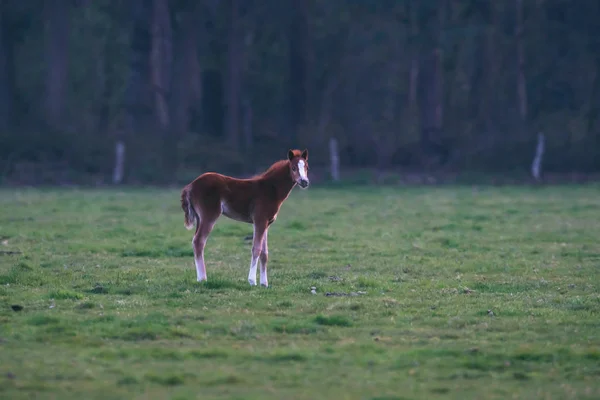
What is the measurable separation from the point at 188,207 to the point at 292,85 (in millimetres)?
40387

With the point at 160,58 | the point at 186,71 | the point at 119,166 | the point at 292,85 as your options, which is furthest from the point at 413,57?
the point at 119,166

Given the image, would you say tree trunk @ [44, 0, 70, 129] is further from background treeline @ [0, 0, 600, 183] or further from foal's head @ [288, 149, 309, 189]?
foal's head @ [288, 149, 309, 189]

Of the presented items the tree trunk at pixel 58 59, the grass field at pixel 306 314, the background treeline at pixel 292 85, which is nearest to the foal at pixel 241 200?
the grass field at pixel 306 314

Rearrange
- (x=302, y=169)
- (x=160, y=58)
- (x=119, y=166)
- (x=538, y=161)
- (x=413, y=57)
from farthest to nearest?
(x=413, y=57), (x=160, y=58), (x=538, y=161), (x=119, y=166), (x=302, y=169)

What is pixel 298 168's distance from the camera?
14.2 meters

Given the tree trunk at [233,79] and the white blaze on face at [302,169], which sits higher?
the tree trunk at [233,79]

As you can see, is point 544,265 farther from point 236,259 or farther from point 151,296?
point 151,296

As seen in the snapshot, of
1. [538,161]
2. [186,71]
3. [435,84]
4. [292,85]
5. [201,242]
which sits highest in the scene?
[186,71]

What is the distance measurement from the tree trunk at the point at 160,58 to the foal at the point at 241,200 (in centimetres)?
3710

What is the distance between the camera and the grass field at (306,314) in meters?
9.11

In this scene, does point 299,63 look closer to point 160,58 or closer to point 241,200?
point 160,58

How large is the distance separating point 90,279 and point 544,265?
8057mm

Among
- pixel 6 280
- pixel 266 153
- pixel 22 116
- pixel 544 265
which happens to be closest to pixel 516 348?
pixel 544 265

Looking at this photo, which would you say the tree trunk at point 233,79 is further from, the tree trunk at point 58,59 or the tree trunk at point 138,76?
the tree trunk at point 58,59
